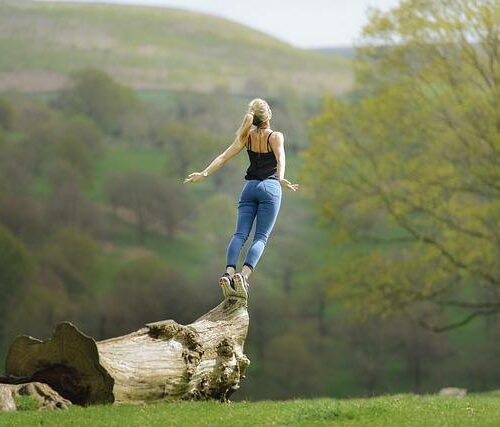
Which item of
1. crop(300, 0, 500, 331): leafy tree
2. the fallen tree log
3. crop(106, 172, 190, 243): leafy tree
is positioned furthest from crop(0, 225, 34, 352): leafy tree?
the fallen tree log

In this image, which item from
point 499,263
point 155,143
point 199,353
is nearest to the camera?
point 199,353

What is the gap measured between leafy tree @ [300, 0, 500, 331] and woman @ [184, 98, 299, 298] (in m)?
22.4

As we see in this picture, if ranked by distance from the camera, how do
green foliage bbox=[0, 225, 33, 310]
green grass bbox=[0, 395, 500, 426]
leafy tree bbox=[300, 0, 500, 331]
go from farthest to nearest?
green foliage bbox=[0, 225, 33, 310]
leafy tree bbox=[300, 0, 500, 331]
green grass bbox=[0, 395, 500, 426]

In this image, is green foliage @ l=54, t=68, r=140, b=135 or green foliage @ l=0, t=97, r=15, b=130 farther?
green foliage @ l=54, t=68, r=140, b=135

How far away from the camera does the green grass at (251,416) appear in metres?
14.0

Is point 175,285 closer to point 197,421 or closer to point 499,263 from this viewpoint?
point 499,263

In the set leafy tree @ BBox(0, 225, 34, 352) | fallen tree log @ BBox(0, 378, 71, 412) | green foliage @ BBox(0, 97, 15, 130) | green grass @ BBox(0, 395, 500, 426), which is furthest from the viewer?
green foliage @ BBox(0, 97, 15, 130)

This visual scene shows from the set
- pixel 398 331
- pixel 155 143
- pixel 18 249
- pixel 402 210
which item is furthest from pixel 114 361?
pixel 155 143

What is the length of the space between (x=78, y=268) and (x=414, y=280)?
41981 millimetres

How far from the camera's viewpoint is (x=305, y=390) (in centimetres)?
7106

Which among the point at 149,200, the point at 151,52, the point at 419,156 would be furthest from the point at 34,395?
the point at 151,52

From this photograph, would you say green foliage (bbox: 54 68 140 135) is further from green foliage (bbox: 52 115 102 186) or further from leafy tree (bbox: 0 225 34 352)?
leafy tree (bbox: 0 225 34 352)

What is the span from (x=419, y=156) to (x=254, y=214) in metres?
24.9

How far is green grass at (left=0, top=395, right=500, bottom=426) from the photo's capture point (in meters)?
14.0
